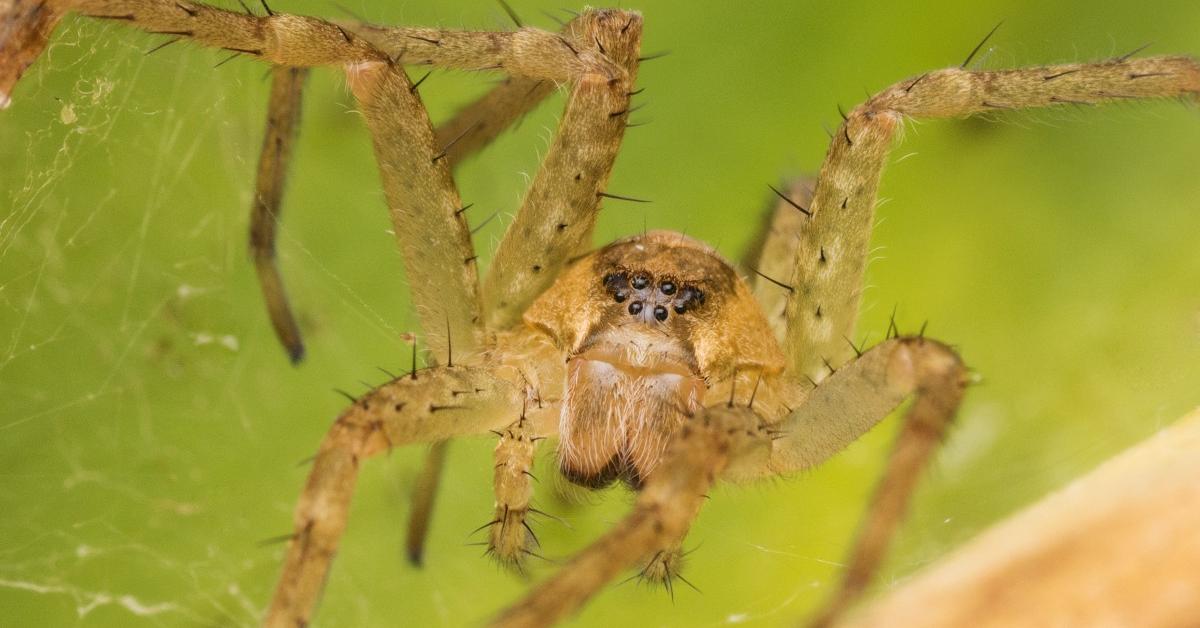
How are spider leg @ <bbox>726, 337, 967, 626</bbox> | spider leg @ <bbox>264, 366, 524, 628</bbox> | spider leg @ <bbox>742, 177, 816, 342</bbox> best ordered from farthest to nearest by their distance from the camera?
spider leg @ <bbox>742, 177, 816, 342</bbox> < spider leg @ <bbox>264, 366, 524, 628</bbox> < spider leg @ <bbox>726, 337, 967, 626</bbox>

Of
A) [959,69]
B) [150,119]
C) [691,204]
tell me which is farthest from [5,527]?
[959,69]

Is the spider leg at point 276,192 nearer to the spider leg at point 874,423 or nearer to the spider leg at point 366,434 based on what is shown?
the spider leg at point 366,434

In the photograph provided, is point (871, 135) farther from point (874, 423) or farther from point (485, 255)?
point (485, 255)

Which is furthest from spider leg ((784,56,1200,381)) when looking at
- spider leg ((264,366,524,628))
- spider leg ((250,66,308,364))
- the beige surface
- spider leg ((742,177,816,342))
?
spider leg ((250,66,308,364))

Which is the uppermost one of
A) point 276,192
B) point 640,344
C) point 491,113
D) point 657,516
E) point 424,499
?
point 491,113

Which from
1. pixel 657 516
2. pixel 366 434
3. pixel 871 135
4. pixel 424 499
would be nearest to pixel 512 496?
pixel 366 434

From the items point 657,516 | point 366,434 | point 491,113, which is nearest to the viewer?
point 657,516

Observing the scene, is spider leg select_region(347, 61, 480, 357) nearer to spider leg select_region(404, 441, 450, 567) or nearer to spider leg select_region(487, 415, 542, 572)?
spider leg select_region(487, 415, 542, 572)
